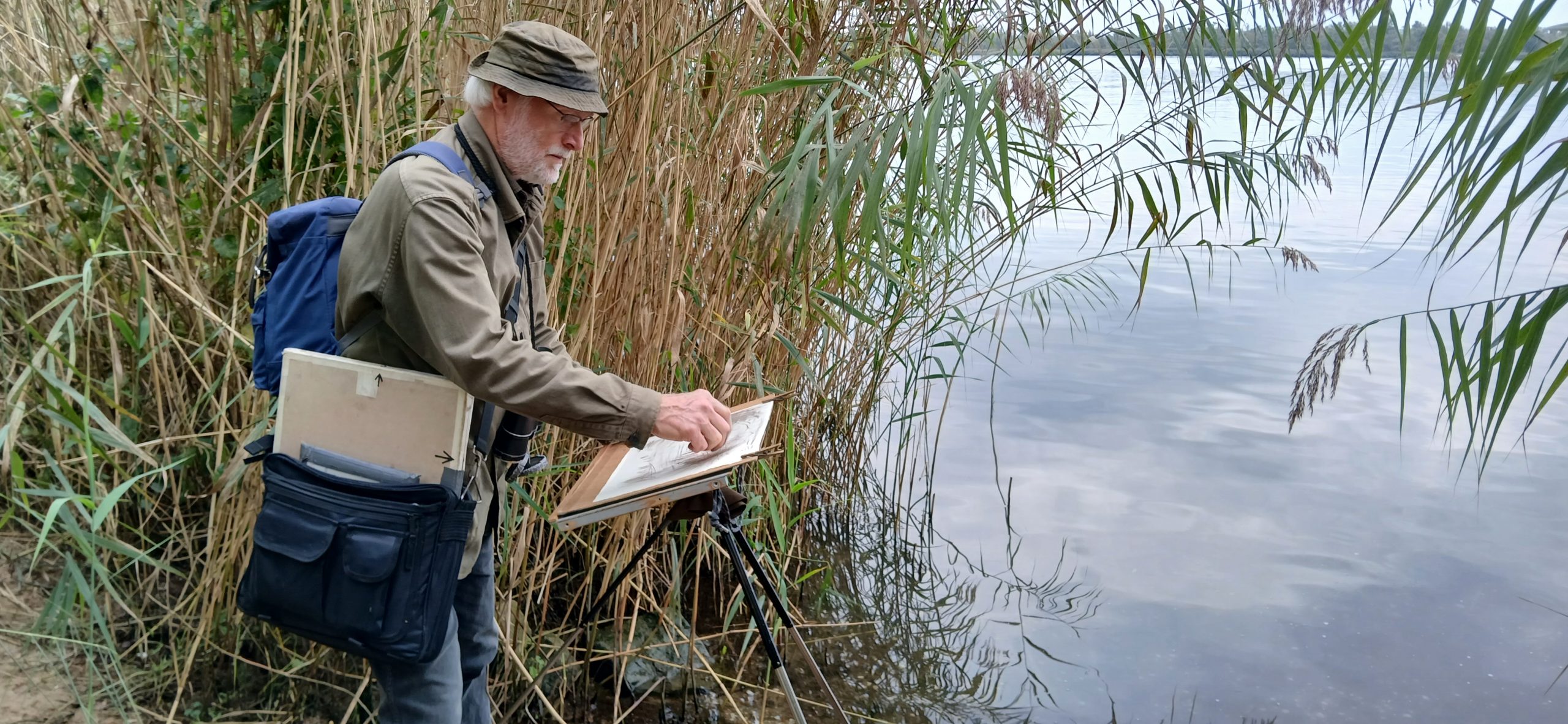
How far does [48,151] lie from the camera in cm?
222

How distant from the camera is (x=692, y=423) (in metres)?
1.54

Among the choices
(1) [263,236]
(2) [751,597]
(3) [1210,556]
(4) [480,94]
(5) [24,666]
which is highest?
(4) [480,94]

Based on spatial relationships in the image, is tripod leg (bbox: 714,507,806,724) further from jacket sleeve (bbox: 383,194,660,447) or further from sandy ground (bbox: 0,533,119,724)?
sandy ground (bbox: 0,533,119,724)

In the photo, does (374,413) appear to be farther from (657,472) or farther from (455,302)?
(657,472)

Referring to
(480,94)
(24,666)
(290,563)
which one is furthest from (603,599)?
(24,666)

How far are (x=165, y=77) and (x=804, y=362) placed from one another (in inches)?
56.9

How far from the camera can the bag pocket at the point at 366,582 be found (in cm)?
148

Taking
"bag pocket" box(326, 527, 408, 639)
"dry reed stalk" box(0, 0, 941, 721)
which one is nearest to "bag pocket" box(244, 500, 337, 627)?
"bag pocket" box(326, 527, 408, 639)

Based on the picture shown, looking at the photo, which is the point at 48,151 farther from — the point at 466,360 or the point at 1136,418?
the point at 1136,418

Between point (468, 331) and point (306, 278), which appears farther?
point (306, 278)

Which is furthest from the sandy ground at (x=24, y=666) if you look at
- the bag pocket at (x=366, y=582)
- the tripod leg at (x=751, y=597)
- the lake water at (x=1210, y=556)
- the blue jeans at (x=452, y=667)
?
the lake water at (x=1210, y=556)

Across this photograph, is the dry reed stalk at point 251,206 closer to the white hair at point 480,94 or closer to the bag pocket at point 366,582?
the white hair at point 480,94

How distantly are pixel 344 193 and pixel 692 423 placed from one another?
3.24 feet

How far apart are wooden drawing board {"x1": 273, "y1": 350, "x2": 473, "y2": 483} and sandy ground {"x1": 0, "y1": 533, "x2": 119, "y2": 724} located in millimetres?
975
